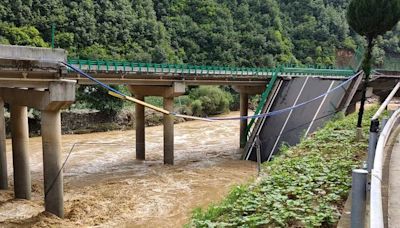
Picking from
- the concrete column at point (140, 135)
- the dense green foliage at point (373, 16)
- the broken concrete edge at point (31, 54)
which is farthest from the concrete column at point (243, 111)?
the dense green foliage at point (373, 16)

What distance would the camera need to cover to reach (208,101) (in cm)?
4562

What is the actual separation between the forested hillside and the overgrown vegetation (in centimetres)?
3824

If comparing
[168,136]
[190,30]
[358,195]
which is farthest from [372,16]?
[190,30]

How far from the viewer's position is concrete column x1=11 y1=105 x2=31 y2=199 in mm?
14859

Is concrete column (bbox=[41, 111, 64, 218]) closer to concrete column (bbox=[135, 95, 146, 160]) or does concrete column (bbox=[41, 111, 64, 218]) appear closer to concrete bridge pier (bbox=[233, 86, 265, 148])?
concrete column (bbox=[135, 95, 146, 160])

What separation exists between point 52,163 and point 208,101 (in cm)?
3363

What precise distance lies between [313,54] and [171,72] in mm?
60830

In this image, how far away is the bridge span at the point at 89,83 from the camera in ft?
39.3

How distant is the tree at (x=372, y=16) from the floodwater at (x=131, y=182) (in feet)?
21.2

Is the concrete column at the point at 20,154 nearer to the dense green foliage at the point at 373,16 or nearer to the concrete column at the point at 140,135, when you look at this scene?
the concrete column at the point at 140,135

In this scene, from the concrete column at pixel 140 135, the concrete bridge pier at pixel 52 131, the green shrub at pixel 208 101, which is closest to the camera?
the concrete bridge pier at pixel 52 131

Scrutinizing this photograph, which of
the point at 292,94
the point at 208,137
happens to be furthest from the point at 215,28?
the point at 292,94

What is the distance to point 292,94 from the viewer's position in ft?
75.6

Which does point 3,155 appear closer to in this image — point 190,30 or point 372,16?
point 372,16
